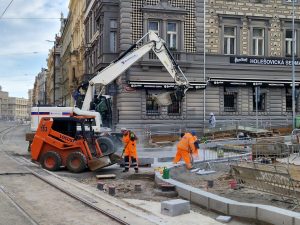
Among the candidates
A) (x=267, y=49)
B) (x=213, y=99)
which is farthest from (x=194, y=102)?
(x=267, y=49)

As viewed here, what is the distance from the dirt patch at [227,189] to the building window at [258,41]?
1984 cm

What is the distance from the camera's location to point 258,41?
1394 inches

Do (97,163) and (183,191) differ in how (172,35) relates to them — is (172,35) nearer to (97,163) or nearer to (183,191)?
(97,163)

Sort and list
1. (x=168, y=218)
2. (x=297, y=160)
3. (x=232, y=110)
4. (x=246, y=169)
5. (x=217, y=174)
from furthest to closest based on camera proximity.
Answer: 1. (x=232, y=110)
2. (x=297, y=160)
3. (x=217, y=174)
4. (x=246, y=169)
5. (x=168, y=218)

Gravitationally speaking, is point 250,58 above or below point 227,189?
above

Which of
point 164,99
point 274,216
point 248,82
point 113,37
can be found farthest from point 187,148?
point 248,82

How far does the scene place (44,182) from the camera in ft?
47.6

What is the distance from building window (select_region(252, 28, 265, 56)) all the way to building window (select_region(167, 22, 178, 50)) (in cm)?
612

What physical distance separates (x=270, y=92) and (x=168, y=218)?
27322 mm

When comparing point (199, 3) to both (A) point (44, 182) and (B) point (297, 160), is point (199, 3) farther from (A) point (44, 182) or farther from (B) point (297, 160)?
(A) point (44, 182)

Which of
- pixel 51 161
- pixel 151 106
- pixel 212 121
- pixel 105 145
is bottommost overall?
pixel 51 161

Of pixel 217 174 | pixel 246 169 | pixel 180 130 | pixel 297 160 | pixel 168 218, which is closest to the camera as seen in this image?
pixel 168 218

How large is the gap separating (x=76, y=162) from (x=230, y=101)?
1982 centimetres

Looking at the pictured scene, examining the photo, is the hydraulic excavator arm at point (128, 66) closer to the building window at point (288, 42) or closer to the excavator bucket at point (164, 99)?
the excavator bucket at point (164, 99)
